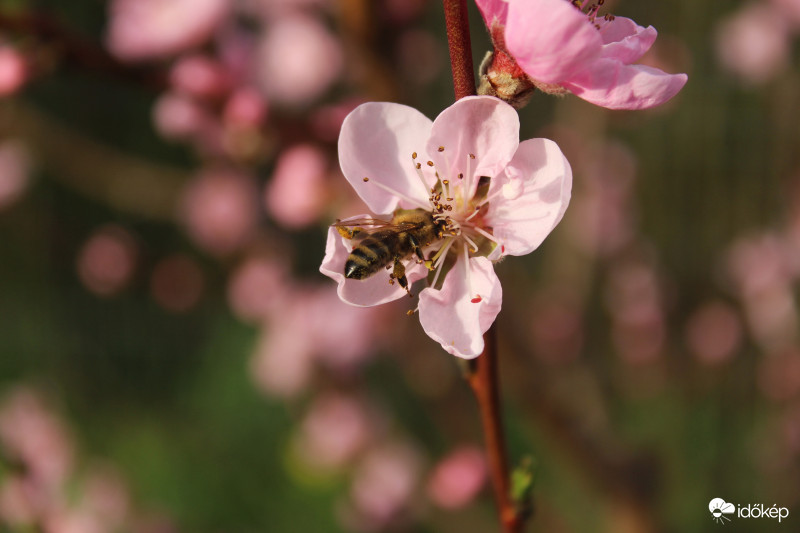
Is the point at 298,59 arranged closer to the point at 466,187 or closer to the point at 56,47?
the point at 56,47

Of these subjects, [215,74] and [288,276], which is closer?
[215,74]

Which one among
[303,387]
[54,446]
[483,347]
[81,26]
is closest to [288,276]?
[303,387]

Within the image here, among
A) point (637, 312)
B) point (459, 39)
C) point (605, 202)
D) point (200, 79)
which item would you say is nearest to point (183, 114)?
point (200, 79)

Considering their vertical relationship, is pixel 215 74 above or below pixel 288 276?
above

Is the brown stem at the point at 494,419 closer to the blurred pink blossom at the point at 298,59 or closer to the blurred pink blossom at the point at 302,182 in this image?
the blurred pink blossom at the point at 302,182

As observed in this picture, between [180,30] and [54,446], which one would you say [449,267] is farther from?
[54,446]

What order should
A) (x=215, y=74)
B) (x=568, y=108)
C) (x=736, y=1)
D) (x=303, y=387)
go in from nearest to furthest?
→ (x=215, y=74), (x=568, y=108), (x=303, y=387), (x=736, y=1)
